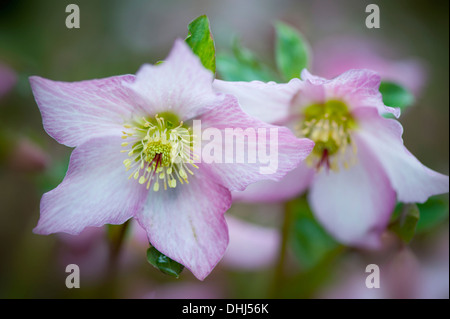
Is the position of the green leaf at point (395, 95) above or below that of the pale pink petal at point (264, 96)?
above

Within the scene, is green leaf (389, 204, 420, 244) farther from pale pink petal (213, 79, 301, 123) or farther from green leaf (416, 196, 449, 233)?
pale pink petal (213, 79, 301, 123)

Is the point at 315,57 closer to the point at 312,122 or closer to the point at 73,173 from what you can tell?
the point at 312,122

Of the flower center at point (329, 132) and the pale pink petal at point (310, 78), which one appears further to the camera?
the flower center at point (329, 132)

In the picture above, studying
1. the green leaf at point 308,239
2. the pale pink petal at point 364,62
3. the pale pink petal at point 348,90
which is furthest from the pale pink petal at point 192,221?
Result: the pale pink petal at point 364,62

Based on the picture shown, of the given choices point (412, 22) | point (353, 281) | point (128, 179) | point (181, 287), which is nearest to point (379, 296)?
point (353, 281)

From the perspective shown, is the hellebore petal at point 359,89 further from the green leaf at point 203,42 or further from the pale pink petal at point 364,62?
the pale pink petal at point 364,62

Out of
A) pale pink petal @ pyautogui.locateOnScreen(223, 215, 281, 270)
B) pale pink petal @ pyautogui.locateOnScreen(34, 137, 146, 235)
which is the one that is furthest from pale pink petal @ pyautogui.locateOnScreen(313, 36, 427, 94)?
pale pink petal @ pyautogui.locateOnScreen(34, 137, 146, 235)

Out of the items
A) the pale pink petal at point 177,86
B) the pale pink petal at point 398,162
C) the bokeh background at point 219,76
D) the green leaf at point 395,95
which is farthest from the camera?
the bokeh background at point 219,76
